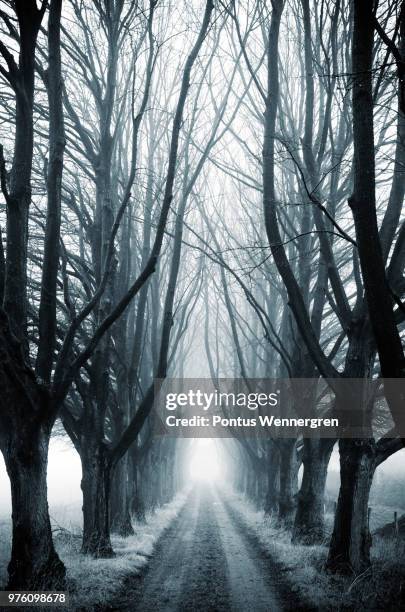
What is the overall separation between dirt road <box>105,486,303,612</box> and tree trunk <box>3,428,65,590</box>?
1013mm

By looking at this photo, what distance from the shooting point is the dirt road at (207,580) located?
626cm

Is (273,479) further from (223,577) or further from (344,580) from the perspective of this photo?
(344,580)

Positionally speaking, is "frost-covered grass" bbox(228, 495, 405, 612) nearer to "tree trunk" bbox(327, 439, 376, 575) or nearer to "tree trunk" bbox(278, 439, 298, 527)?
"tree trunk" bbox(327, 439, 376, 575)

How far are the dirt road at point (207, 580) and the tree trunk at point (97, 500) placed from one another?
0.91 m

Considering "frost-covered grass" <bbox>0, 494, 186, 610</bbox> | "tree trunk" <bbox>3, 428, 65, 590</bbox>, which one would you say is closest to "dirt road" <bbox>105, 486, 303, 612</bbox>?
"frost-covered grass" <bbox>0, 494, 186, 610</bbox>

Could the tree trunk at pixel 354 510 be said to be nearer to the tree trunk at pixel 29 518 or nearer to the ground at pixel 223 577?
the ground at pixel 223 577

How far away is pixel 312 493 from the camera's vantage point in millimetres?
9797

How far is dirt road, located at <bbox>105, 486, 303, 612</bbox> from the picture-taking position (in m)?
6.26

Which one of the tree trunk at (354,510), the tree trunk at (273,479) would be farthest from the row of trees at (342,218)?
the tree trunk at (273,479)

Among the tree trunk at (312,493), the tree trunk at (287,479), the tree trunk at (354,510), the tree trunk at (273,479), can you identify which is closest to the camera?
the tree trunk at (354,510)

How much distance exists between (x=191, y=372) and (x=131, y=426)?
902 inches

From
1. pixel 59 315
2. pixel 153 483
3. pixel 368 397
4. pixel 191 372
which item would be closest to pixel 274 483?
pixel 153 483

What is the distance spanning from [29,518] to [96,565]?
2.38m

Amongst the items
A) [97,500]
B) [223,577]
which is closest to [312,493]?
[223,577]
